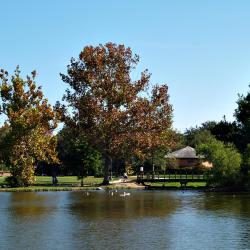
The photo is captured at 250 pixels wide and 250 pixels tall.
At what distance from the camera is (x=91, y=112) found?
80625 mm

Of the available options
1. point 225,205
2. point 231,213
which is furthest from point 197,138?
point 231,213

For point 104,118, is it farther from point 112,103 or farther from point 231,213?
point 231,213

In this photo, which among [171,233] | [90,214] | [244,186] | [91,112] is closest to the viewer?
[171,233]

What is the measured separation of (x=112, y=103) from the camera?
81.5 m

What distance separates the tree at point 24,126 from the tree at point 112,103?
8126mm

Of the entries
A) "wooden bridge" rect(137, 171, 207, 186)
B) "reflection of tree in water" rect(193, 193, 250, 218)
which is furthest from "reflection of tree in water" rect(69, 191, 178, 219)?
"wooden bridge" rect(137, 171, 207, 186)

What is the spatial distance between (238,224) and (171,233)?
5.82 m

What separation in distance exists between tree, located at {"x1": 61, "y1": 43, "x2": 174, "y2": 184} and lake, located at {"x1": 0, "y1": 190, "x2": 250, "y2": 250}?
82.0ft

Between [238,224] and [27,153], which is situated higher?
[27,153]

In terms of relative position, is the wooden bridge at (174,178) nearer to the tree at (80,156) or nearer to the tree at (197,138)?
the tree at (80,156)

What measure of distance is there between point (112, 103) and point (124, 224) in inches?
1778

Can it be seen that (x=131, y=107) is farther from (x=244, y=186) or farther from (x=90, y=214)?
(x=90, y=214)

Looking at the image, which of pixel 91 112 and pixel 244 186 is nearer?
pixel 244 186

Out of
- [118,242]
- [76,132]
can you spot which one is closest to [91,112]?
[76,132]
